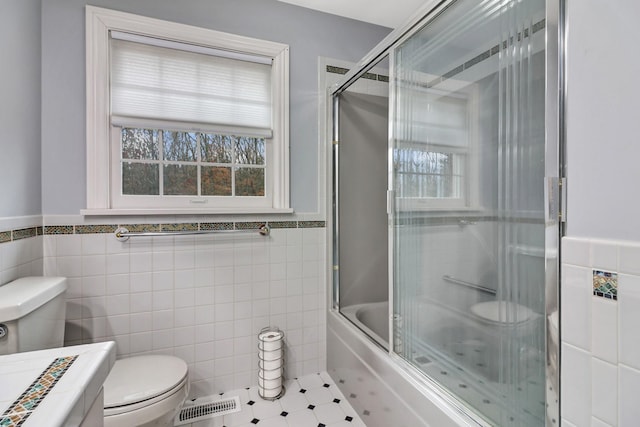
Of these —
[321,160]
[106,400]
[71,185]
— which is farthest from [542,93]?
[71,185]

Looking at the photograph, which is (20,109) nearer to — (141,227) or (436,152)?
(141,227)

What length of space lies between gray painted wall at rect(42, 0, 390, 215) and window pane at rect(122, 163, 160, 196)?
7.8 inches

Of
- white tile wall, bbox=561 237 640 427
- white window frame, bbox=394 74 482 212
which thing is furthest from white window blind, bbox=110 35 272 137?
white tile wall, bbox=561 237 640 427

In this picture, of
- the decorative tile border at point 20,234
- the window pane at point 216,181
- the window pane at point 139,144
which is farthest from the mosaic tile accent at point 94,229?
the window pane at point 216,181

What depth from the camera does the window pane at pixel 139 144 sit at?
5.90 ft

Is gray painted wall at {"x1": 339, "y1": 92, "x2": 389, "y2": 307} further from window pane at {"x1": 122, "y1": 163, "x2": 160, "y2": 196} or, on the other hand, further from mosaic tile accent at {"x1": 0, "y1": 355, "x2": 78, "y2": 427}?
mosaic tile accent at {"x1": 0, "y1": 355, "x2": 78, "y2": 427}

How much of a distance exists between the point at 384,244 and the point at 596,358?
108cm

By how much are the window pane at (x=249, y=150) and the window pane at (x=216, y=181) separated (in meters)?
0.12

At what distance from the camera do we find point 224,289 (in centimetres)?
192

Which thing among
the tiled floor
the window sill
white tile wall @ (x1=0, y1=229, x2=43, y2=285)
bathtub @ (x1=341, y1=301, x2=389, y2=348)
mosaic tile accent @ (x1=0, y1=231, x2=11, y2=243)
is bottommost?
the tiled floor

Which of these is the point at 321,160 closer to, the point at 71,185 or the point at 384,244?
the point at 384,244

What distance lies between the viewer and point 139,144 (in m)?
1.83

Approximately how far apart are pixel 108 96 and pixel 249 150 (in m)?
0.81

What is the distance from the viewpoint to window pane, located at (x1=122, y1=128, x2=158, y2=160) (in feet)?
5.90
